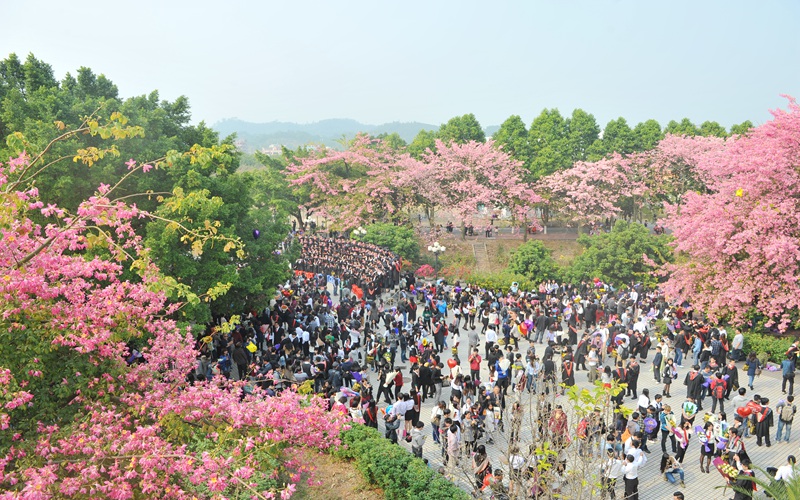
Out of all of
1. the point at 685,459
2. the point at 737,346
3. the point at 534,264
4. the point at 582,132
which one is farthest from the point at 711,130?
the point at 685,459

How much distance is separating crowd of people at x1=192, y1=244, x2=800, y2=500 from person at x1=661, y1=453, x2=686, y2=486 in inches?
2.1

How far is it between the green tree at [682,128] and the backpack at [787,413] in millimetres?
32853

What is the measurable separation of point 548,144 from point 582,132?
279 centimetres

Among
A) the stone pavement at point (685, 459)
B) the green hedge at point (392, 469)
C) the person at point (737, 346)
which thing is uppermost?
the green hedge at point (392, 469)

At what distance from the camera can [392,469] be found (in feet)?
32.8

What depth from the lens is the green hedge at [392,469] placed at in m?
9.45

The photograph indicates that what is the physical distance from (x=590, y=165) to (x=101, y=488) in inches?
1372

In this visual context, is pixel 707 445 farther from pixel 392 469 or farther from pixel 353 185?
pixel 353 185

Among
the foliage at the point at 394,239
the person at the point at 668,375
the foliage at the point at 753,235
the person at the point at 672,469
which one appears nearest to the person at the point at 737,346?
the foliage at the point at 753,235

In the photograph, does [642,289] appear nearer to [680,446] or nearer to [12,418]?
[680,446]

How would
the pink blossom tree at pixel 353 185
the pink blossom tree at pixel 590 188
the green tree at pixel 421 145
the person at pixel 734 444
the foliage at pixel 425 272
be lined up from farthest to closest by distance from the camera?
the green tree at pixel 421 145 → the pink blossom tree at pixel 590 188 → the pink blossom tree at pixel 353 185 → the foliage at pixel 425 272 → the person at pixel 734 444

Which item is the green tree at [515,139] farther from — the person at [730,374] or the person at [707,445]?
the person at [707,445]

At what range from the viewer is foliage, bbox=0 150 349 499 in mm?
5652

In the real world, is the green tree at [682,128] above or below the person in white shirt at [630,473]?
above
